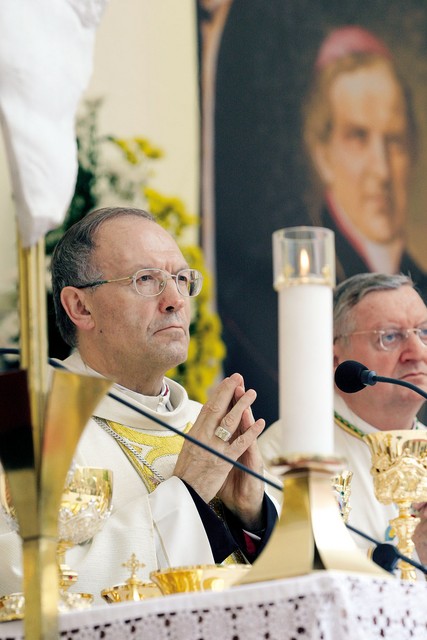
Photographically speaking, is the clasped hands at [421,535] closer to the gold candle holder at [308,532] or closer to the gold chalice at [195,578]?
the gold chalice at [195,578]

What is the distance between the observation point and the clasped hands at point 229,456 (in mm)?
3027

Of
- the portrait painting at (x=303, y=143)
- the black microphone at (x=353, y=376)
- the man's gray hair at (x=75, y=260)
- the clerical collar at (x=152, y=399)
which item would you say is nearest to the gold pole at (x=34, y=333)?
the black microphone at (x=353, y=376)

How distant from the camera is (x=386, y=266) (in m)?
6.32

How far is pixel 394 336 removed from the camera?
453cm

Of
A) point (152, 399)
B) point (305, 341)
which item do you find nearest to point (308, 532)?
point (305, 341)

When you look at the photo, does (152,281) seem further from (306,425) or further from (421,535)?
(306,425)

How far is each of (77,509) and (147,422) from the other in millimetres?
1392

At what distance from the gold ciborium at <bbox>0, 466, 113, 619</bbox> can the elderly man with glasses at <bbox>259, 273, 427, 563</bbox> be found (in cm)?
212

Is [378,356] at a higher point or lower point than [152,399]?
higher

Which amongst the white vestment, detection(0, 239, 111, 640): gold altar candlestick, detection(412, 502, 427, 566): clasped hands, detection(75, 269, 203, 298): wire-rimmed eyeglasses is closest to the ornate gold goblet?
the white vestment

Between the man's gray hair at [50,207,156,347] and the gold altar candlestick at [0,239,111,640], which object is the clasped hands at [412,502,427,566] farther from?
the gold altar candlestick at [0,239,111,640]

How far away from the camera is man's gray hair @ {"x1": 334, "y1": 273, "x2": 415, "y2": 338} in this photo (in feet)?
15.2

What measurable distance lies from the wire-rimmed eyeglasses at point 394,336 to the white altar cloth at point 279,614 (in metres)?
2.74

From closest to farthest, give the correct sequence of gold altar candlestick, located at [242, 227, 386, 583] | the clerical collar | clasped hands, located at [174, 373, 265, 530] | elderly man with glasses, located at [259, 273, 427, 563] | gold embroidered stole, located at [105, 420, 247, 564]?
gold altar candlestick, located at [242, 227, 386, 583]
clasped hands, located at [174, 373, 265, 530]
gold embroidered stole, located at [105, 420, 247, 564]
the clerical collar
elderly man with glasses, located at [259, 273, 427, 563]
